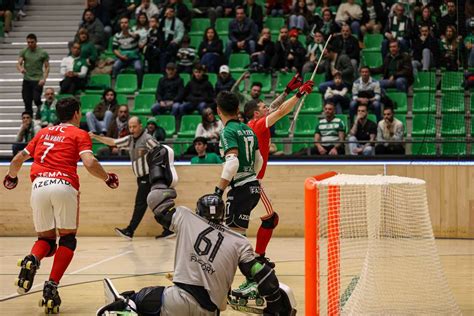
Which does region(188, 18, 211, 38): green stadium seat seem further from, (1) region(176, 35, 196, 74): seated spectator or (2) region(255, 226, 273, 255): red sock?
(2) region(255, 226, 273, 255): red sock

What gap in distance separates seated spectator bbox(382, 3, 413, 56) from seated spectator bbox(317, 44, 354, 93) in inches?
43.9

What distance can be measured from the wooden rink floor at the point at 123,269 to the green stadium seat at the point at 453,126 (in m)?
1.94

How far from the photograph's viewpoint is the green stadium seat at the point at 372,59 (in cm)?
1930

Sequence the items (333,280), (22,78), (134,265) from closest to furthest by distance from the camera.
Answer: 1. (333,280)
2. (134,265)
3. (22,78)

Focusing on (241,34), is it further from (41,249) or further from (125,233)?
(41,249)

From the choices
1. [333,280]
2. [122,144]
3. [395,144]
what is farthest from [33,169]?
[395,144]

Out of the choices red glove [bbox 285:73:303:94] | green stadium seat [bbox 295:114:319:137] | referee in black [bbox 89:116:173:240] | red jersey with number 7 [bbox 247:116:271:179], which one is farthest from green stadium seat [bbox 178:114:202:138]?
red jersey with number 7 [bbox 247:116:271:179]

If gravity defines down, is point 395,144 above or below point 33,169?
below

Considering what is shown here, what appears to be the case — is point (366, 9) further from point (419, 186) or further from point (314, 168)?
point (419, 186)

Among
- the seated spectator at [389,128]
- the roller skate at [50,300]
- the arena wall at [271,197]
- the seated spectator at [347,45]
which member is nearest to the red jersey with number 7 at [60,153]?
the roller skate at [50,300]

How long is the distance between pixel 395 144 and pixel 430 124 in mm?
1330

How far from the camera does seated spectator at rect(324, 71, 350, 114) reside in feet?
58.7

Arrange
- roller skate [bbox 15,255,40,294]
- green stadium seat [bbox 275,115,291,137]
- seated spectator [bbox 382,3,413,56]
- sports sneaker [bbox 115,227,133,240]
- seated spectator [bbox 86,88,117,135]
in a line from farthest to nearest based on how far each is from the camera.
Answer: seated spectator [bbox 382,3,413,56]
seated spectator [bbox 86,88,117,135]
green stadium seat [bbox 275,115,291,137]
sports sneaker [bbox 115,227,133,240]
roller skate [bbox 15,255,40,294]

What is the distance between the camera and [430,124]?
55.6 feet
